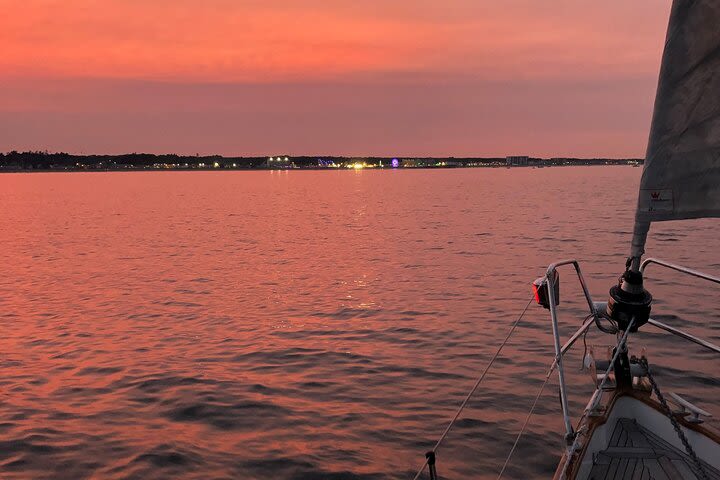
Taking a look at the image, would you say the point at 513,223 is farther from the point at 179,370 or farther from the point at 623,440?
the point at 623,440

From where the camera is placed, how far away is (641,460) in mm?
7332

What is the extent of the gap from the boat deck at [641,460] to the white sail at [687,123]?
2.73 m

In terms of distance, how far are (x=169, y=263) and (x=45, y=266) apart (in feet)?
22.0

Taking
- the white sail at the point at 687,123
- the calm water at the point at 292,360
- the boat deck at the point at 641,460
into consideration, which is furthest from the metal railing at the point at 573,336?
the calm water at the point at 292,360

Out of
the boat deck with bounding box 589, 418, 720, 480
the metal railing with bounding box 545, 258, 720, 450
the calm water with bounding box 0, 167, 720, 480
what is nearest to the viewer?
the metal railing with bounding box 545, 258, 720, 450

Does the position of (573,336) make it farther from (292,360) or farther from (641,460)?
(292,360)

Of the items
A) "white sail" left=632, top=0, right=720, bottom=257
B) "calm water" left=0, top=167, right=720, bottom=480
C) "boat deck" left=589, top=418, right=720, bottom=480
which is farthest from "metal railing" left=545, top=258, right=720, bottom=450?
"calm water" left=0, top=167, right=720, bottom=480

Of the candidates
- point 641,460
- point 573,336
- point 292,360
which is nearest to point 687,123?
point 573,336

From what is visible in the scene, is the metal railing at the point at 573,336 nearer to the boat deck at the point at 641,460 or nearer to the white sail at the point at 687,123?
the boat deck at the point at 641,460

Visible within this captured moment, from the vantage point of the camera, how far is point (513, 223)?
5841cm

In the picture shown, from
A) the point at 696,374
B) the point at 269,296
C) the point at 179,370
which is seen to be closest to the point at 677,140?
the point at 696,374

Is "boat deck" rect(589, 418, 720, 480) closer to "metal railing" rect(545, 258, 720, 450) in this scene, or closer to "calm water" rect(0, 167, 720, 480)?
"metal railing" rect(545, 258, 720, 450)

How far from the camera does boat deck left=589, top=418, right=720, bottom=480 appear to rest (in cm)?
698

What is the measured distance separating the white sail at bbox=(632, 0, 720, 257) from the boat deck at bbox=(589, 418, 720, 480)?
2733 millimetres
